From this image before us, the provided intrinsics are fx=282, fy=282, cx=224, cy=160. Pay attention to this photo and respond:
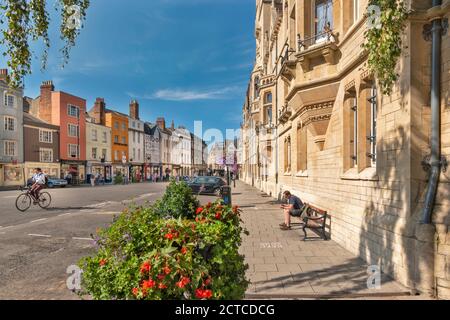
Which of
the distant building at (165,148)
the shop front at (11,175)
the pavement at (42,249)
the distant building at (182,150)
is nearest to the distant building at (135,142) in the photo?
the distant building at (165,148)

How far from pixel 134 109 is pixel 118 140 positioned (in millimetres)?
9961

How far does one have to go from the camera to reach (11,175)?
32625 millimetres

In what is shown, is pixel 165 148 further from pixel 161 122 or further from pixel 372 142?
pixel 372 142

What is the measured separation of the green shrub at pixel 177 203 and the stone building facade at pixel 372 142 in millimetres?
3654

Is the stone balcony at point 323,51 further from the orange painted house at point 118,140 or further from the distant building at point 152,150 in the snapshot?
the distant building at point 152,150

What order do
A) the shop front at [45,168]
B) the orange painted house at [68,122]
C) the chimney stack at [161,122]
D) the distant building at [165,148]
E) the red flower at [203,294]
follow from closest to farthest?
1. the red flower at [203,294]
2. the shop front at [45,168]
3. the orange painted house at [68,122]
4. the distant building at [165,148]
5. the chimney stack at [161,122]

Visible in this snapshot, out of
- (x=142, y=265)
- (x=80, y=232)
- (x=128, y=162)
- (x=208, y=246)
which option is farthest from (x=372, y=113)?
(x=128, y=162)

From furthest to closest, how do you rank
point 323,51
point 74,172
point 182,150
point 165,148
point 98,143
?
point 182,150 < point 165,148 < point 98,143 < point 74,172 < point 323,51

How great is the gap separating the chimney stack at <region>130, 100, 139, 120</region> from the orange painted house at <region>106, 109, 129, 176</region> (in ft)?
10.6

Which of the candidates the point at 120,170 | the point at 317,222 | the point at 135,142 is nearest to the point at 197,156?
the point at 135,142

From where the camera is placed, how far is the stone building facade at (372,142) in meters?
4.22

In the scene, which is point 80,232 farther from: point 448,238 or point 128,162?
point 128,162

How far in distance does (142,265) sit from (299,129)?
11.2 metres

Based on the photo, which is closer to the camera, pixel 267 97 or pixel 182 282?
pixel 182 282
